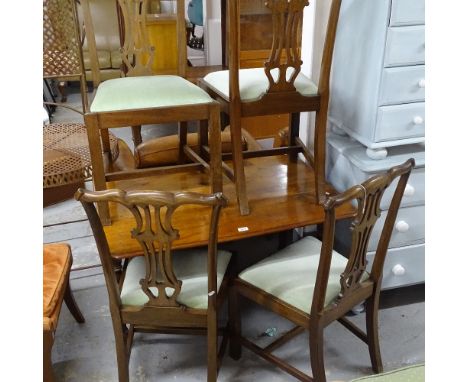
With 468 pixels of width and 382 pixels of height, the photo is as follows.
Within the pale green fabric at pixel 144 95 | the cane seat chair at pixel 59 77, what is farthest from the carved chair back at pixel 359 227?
the cane seat chair at pixel 59 77

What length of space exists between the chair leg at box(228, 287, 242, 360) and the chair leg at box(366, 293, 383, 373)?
47 cm

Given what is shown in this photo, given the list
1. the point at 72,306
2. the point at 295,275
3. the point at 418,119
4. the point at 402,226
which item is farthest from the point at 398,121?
the point at 72,306

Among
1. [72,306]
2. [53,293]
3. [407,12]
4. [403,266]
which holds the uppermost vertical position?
[407,12]

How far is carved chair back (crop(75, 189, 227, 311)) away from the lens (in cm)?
120

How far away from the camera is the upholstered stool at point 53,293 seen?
59.6 inches

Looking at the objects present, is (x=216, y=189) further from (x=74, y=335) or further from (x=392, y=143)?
(x=74, y=335)

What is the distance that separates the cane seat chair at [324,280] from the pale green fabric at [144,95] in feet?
2.13

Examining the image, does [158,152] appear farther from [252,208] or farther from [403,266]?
[403,266]

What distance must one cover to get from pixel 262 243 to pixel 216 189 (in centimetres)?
85

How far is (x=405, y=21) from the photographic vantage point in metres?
1.62

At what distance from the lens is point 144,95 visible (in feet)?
5.51

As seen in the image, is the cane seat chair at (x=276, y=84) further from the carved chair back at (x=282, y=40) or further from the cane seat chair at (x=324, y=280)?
the cane seat chair at (x=324, y=280)

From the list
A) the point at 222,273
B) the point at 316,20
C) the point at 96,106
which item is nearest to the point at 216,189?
the point at 222,273

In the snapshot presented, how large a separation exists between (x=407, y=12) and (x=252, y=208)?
876mm
